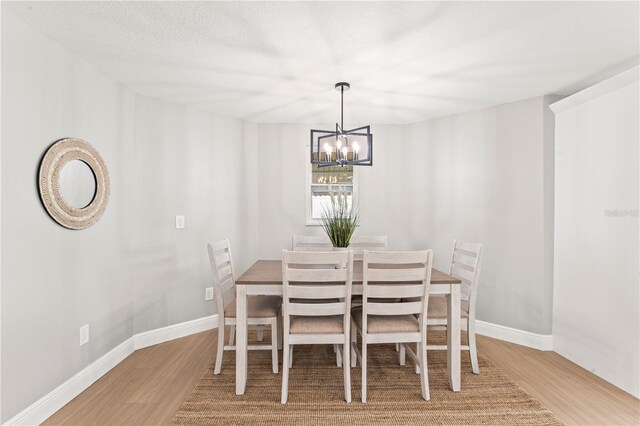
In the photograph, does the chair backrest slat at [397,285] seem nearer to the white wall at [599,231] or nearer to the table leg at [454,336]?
the table leg at [454,336]

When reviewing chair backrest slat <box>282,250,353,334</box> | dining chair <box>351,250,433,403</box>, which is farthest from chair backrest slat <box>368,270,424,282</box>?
chair backrest slat <box>282,250,353,334</box>

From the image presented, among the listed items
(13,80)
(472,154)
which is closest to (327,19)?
(13,80)

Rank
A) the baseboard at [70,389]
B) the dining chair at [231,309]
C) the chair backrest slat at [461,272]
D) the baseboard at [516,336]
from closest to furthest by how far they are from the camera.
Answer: the baseboard at [70,389] → the dining chair at [231,309] → the chair backrest slat at [461,272] → the baseboard at [516,336]

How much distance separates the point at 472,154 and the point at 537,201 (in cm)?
81

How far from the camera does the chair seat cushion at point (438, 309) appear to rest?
2.54 meters

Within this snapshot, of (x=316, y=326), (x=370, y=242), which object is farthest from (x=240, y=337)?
(x=370, y=242)

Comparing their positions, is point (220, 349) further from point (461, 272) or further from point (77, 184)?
point (461, 272)

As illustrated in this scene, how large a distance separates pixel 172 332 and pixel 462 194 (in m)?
3.38

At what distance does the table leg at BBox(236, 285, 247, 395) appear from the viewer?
2326mm

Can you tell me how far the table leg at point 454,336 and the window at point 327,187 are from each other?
209 centimetres

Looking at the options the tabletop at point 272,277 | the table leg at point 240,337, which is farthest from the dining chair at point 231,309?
the tabletop at point 272,277

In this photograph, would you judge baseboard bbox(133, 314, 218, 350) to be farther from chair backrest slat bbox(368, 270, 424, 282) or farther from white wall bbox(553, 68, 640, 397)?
white wall bbox(553, 68, 640, 397)

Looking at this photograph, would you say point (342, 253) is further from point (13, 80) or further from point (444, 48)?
point (13, 80)

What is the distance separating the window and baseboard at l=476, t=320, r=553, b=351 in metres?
2.01
